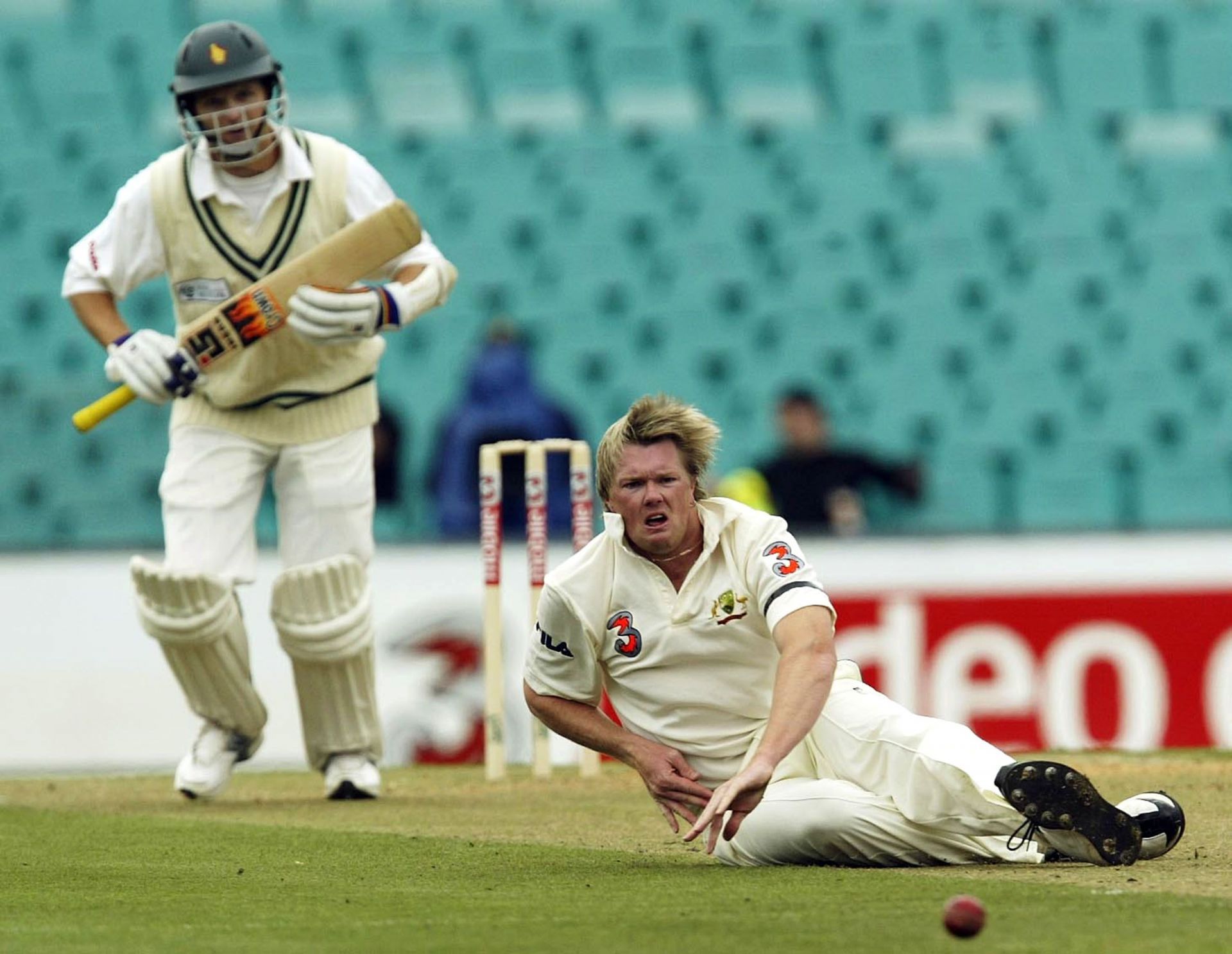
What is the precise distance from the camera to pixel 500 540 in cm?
607

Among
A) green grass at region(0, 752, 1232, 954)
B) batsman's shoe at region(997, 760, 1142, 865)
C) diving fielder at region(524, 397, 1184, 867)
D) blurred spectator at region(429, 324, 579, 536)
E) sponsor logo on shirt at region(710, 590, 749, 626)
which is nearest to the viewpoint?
green grass at region(0, 752, 1232, 954)

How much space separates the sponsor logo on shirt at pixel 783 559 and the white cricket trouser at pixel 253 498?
2.00 metres

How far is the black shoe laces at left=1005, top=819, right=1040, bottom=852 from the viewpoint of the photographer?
3617mm

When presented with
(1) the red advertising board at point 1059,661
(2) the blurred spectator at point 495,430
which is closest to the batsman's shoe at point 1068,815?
(1) the red advertising board at point 1059,661

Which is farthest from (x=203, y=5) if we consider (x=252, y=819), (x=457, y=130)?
(x=252, y=819)

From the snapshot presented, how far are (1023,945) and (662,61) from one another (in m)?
8.60

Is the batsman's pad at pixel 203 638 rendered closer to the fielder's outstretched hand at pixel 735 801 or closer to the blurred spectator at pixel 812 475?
the fielder's outstretched hand at pixel 735 801

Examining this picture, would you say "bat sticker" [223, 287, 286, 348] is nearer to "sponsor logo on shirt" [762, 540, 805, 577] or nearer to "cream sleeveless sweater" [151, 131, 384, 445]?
"cream sleeveless sweater" [151, 131, 384, 445]

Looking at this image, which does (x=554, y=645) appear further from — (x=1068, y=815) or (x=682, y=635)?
(x=1068, y=815)

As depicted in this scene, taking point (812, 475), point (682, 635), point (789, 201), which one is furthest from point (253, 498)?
point (789, 201)

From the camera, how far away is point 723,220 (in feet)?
35.1

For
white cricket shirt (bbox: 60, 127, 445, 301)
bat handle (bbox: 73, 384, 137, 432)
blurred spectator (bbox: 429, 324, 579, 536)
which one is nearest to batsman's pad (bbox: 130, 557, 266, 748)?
bat handle (bbox: 73, 384, 137, 432)

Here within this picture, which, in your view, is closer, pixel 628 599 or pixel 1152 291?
pixel 628 599

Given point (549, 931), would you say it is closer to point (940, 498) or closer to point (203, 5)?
point (940, 498)
